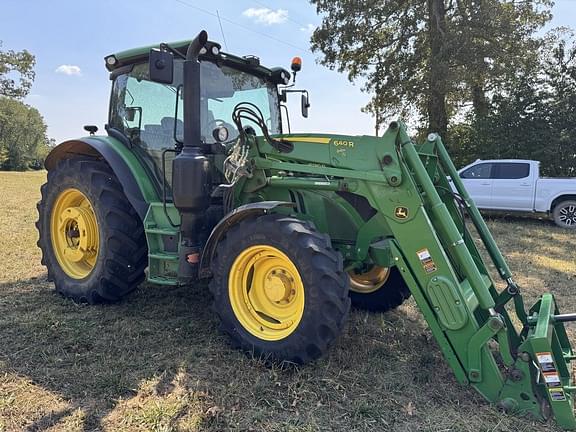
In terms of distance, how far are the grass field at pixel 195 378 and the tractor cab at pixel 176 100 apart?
1.41 meters

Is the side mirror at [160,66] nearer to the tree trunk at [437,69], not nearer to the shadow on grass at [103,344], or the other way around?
the shadow on grass at [103,344]

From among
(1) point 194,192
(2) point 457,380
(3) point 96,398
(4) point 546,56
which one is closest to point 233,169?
(1) point 194,192

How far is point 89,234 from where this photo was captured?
14.8ft

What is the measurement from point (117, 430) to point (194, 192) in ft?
5.77

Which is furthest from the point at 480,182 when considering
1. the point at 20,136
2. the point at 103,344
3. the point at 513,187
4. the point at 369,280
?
the point at 20,136

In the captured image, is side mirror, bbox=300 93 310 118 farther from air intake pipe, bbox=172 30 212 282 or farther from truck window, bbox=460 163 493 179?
truck window, bbox=460 163 493 179

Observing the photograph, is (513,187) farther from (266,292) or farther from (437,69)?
(266,292)

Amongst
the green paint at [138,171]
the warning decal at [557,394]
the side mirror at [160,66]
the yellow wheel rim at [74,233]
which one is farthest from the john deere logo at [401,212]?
the yellow wheel rim at [74,233]

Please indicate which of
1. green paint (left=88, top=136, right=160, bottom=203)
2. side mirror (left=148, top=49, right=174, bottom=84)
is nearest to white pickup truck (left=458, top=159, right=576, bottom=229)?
green paint (left=88, top=136, right=160, bottom=203)

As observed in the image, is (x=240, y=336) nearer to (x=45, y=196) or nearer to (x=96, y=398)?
(x=96, y=398)

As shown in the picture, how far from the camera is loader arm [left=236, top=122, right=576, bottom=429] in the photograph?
2.66 meters

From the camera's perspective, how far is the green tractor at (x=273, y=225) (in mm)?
2859

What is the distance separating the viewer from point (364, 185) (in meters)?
3.21

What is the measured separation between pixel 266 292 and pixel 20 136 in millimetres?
64587
